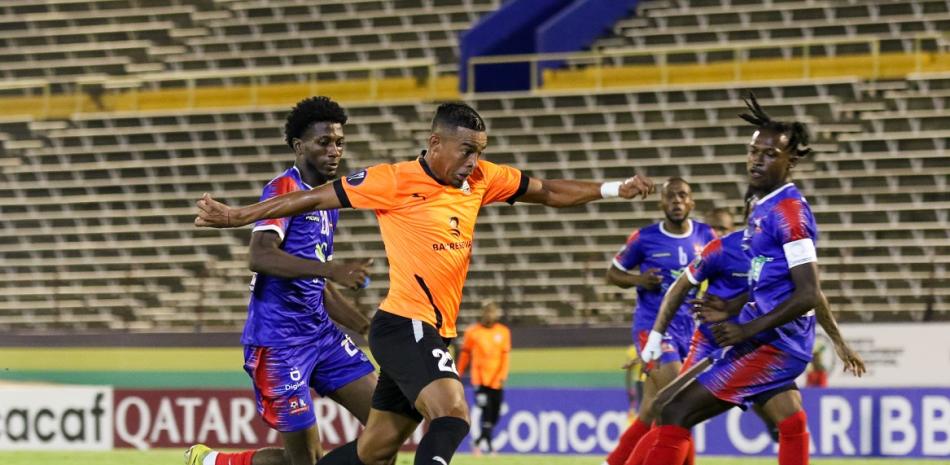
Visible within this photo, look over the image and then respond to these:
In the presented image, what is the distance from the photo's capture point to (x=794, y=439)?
8164 millimetres

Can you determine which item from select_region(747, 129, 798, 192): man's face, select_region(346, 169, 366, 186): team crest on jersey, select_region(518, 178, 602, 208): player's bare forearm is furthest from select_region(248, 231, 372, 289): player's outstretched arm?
select_region(747, 129, 798, 192): man's face

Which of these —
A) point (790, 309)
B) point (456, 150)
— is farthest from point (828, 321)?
point (456, 150)

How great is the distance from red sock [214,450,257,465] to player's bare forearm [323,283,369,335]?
90 cm

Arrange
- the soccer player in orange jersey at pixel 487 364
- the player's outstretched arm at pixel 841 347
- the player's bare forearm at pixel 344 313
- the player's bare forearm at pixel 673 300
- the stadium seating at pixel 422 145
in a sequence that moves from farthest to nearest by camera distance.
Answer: the stadium seating at pixel 422 145 < the soccer player in orange jersey at pixel 487 364 < the player's bare forearm at pixel 673 300 < the player's bare forearm at pixel 344 313 < the player's outstretched arm at pixel 841 347

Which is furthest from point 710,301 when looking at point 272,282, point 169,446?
point 169,446

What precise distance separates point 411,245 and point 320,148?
1.21m

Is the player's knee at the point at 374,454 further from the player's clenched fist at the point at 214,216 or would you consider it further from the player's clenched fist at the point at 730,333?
the player's clenched fist at the point at 730,333

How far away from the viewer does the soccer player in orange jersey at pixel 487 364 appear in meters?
17.3

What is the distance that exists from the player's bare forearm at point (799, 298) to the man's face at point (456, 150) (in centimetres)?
166

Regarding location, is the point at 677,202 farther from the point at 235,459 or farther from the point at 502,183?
the point at 235,459

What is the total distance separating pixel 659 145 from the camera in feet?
80.1

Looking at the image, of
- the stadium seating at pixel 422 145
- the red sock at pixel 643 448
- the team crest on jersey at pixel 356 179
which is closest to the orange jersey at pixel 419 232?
Result: the team crest on jersey at pixel 356 179

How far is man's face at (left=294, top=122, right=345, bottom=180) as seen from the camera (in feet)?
27.6

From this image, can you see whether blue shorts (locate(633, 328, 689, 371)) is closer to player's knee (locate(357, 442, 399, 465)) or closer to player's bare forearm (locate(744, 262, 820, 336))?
player's bare forearm (locate(744, 262, 820, 336))
